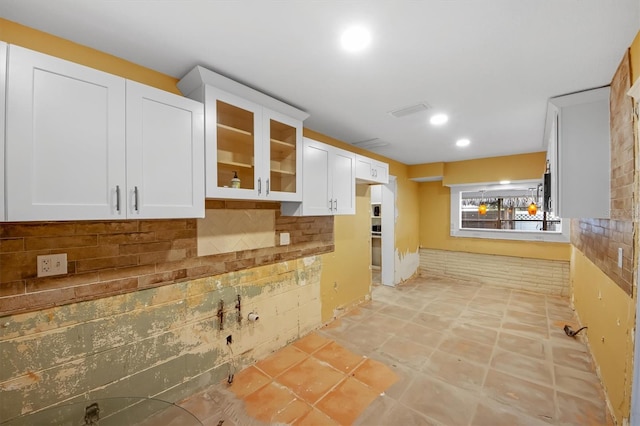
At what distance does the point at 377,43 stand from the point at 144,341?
2.55 meters

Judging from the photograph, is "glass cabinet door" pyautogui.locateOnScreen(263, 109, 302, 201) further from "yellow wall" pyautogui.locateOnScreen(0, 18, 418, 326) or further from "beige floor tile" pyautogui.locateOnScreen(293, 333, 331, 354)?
"beige floor tile" pyautogui.locateOnScreen(293, 333, 331, 354)

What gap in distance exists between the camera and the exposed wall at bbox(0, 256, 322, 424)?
4.73 feet

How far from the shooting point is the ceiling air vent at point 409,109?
2.42m

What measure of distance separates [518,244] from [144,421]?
225 inches

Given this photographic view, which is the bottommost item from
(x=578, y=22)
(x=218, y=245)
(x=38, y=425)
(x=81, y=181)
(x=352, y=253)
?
(x=38, y=425)

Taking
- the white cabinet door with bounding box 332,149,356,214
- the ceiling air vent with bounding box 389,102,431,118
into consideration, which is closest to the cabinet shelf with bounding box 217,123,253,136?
the white cabinet door with bounding box 332,149,356,214

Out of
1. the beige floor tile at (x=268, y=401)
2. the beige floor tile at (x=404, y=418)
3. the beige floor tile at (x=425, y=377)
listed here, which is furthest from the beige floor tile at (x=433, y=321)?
the beige floor tile at (x=268, y=401)

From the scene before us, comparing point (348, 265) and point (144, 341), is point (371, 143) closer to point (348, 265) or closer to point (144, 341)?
point (348, 265)

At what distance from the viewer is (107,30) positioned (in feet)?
4.73

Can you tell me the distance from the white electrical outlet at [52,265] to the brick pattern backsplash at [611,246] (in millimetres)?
3448

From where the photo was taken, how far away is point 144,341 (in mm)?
1834

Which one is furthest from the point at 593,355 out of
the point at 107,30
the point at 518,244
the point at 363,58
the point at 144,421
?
the point at 107,30

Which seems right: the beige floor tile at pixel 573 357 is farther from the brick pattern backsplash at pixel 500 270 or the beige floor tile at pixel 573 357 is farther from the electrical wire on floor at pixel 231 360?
the electrical wire on floor at pixel 231 360

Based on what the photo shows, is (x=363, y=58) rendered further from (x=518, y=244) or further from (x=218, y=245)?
(x=518, y=244)
